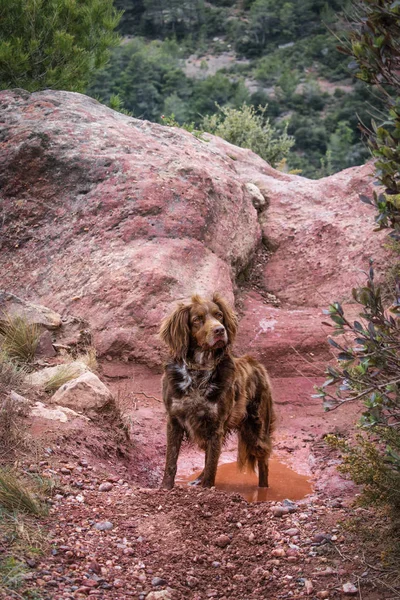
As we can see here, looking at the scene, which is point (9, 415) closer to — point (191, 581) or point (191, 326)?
point (191, 326)

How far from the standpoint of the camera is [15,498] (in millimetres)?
4602

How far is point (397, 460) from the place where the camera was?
3852 millimetres

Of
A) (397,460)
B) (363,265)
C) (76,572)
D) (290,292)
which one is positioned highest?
(397,460)

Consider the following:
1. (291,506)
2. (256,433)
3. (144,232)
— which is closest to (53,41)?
(144,232)

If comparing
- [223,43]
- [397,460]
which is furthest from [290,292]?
[223,43]

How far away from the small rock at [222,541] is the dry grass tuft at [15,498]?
1.14 meters

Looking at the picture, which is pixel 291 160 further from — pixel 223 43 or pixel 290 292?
pixel 290 292

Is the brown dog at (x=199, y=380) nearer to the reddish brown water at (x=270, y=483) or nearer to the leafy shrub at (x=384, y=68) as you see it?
the reddish brown water at (x=270, y=483)

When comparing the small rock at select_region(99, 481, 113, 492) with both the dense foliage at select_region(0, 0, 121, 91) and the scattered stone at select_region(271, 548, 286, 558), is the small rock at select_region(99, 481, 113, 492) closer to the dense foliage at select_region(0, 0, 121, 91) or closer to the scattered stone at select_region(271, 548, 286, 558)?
the scattered stone at select_region(271, 548, 286, 558)

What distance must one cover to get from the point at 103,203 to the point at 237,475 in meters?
5.12

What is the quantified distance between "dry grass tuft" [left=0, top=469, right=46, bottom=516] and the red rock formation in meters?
4.86

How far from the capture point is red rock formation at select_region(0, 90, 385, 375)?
395 inches

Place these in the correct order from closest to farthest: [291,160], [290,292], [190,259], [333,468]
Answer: [333,468] < [190,259] < [290,292] < [291,160]

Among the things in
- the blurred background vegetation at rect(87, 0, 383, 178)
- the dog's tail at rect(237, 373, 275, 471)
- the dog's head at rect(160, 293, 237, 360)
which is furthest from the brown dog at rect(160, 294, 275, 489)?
the blurred background vegetation at rect(87, 0, 383, 178)
